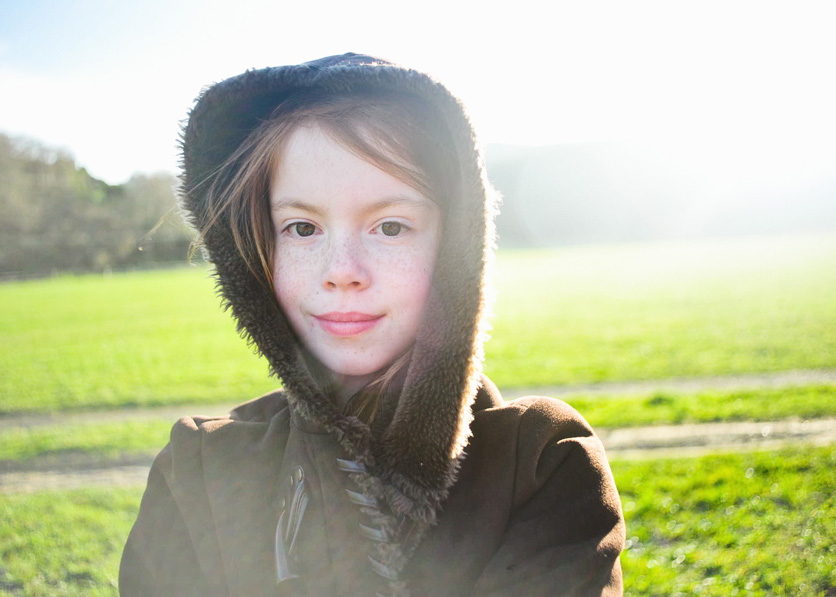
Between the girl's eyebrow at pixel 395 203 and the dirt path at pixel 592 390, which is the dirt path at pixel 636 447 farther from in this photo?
the girl's eyebrow at pixel 395 203

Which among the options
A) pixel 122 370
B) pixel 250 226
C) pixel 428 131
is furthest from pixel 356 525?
pixel 122 370

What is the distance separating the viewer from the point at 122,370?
10367mm

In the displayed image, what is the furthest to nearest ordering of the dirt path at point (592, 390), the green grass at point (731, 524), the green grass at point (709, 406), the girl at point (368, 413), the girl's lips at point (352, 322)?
1. the dirt path at point (592, 390)
2. the green grass at point (709, 406)
3. the green grass at point (731, 524)
4. the girl's lips at point (352, 322)
5. the girl at point (368, 413)

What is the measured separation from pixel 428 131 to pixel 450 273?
0.38 m

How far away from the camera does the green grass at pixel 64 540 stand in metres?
3.36

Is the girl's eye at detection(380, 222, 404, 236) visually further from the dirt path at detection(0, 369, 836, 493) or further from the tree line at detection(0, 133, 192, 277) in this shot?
the tree line at detection(0, 133, 192, 277)

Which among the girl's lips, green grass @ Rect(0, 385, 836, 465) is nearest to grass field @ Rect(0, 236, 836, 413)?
green grass @ Rect(0, 385, 836, 465)

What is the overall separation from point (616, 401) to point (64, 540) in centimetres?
534

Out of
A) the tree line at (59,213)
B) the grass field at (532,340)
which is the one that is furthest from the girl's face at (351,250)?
the tree line at (59,213)

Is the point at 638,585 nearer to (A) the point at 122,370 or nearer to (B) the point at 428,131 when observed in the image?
(B) the point at 428,131

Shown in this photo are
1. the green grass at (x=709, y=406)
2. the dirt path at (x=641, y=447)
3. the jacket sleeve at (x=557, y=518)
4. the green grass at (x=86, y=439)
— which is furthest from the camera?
the green grass at (x=709, y=406)

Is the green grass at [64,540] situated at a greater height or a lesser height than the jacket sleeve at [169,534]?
lesser

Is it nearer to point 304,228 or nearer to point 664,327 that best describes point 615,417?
point 304,228

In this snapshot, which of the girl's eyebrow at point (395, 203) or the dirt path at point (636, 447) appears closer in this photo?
the girl's eyebrow at point (395, 203)
